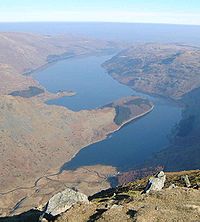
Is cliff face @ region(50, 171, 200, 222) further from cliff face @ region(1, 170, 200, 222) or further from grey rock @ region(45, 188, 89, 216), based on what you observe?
grey rock @ region(45, 188, 89, 216)

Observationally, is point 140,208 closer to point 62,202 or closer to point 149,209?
point 149,209

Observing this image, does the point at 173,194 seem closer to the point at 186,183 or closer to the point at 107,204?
the point at 107,204

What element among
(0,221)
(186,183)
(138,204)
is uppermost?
(138,204)

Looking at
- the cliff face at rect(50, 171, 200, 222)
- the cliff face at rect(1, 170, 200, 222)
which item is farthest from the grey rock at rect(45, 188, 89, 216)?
the cliff face at rect(50, 171, 200, 222)

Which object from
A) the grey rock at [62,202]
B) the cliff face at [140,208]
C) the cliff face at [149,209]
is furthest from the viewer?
the grey rock at [62,202]

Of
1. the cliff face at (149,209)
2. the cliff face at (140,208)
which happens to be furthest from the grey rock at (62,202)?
the cliff face at (149,209)

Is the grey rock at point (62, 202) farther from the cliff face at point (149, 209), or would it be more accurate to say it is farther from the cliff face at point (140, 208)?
the cliff face at point (149, 209)

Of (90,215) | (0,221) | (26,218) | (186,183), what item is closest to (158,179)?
(186,183)

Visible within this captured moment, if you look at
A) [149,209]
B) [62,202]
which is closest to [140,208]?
[149,209]
